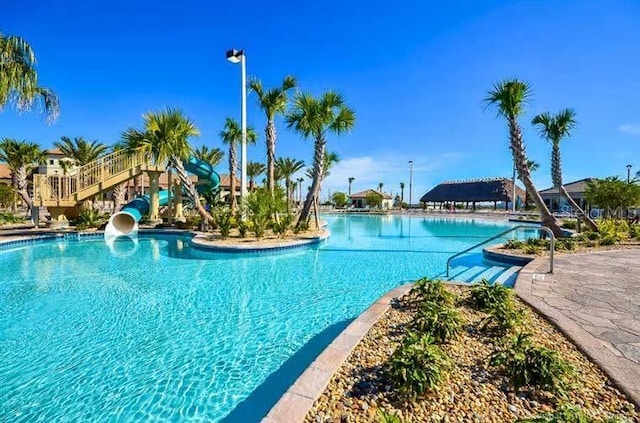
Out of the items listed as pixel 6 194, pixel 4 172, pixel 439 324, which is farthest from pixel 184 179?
pixel 4 172

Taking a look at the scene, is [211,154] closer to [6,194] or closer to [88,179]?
[88,179]

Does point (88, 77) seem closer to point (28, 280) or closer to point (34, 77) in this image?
point (34, 77)

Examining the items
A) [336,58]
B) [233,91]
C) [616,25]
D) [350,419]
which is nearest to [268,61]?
[233,91]

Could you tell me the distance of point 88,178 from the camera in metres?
15.8

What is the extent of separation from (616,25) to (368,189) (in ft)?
191

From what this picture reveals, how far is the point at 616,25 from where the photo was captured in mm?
9500

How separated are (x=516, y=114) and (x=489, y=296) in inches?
381

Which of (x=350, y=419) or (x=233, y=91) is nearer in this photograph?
(x=350, y=419)

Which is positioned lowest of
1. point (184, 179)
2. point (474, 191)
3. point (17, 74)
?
point (184, 179)

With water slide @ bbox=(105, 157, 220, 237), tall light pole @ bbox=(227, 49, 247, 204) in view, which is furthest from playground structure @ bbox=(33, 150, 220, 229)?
tall light pole @ bbox=(227, 49, 247, 204)

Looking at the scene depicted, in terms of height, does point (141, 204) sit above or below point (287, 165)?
below

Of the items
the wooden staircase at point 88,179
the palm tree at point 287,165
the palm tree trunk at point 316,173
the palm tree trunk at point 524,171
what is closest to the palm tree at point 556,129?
the palm tree trunk at point 524,171

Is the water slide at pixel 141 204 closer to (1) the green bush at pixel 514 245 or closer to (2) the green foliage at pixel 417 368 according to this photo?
(1) the green bush at pixel 514 245

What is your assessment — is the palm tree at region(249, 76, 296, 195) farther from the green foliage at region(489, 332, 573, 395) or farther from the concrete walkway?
the green foliage at region(489, 332, 573, 395)
